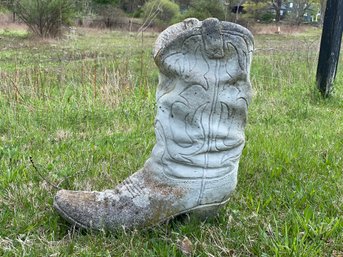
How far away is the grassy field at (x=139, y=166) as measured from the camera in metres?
2.01

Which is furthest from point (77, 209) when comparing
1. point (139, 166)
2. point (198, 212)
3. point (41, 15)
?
point (41, 15)

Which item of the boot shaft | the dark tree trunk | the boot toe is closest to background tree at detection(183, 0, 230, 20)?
the dark tree trunk

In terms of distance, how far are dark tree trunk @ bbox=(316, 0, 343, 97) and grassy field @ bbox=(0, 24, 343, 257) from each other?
0.18 metres

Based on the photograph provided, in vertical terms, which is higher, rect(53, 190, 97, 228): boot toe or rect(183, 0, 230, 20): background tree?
rect(183, 0, 230, 20): background tree

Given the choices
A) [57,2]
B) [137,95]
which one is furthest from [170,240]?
[57,2]

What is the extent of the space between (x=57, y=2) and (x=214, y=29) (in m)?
17.5

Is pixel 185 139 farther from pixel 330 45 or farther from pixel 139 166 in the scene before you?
pixel 330 45

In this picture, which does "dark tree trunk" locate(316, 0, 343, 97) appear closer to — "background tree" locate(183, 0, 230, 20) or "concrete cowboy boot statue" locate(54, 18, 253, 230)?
"concrete cowboy boot statue" locate(54, 18, 253, 230)

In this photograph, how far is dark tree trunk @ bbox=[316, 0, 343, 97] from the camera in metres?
5.76

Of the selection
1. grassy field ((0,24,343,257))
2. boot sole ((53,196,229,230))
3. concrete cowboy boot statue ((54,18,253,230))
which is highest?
concrete cowboy boot statue ((54,18,253,230))

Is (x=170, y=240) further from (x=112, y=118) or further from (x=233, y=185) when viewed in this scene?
(x=112, y=118)

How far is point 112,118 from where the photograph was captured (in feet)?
14.6

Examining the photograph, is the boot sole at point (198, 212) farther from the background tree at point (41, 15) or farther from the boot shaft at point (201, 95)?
the background tree at point (41, 15)

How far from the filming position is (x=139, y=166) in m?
3.05
